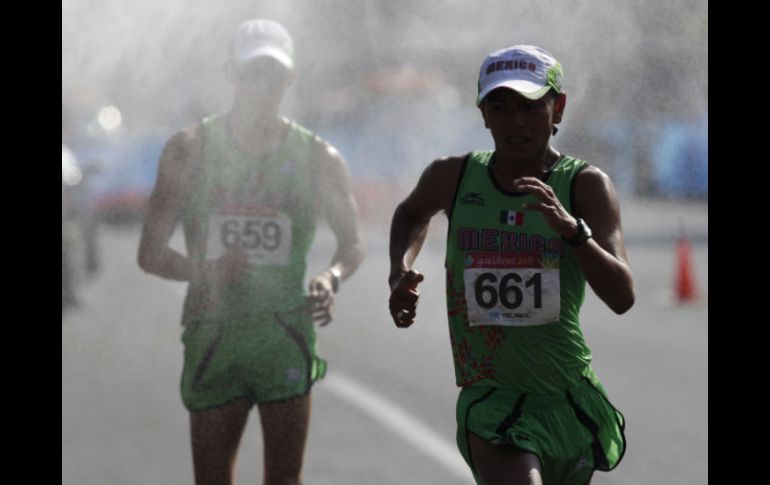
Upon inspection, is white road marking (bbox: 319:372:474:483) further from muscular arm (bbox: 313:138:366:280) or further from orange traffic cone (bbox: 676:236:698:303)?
orange traffic cone (bbox: 676:236:698:303)

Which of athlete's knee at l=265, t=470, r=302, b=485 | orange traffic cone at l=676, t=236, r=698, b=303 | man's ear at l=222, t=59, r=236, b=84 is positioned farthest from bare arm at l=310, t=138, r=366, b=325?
orange traffic cone at l=676, t=236, r=698, b=303

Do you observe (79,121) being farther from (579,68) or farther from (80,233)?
(80,233)

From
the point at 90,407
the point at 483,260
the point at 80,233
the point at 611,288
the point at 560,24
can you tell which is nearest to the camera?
the point at 611,288

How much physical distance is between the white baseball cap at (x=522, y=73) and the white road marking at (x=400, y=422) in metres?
3.12

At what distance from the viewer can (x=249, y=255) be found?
526cm

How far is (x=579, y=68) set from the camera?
666cm

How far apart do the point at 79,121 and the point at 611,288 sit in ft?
16.2

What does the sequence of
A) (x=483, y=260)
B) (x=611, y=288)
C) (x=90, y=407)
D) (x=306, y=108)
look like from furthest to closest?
(x=90, y=407)
(x=306, y=108)
(x=483, y=260)
(x=611, y=288)

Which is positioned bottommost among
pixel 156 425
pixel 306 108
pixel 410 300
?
pixel 156 425

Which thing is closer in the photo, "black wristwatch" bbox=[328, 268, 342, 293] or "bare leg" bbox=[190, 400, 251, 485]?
"bare leg" bbox=[190, 400, 251, 485]

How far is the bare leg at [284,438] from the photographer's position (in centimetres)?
515

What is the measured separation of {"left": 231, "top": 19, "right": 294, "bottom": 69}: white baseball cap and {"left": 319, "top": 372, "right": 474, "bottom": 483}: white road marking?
2.51 metres

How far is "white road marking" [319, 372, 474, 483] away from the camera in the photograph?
24.7 feet

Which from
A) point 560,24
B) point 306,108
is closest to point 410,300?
point 560,24
